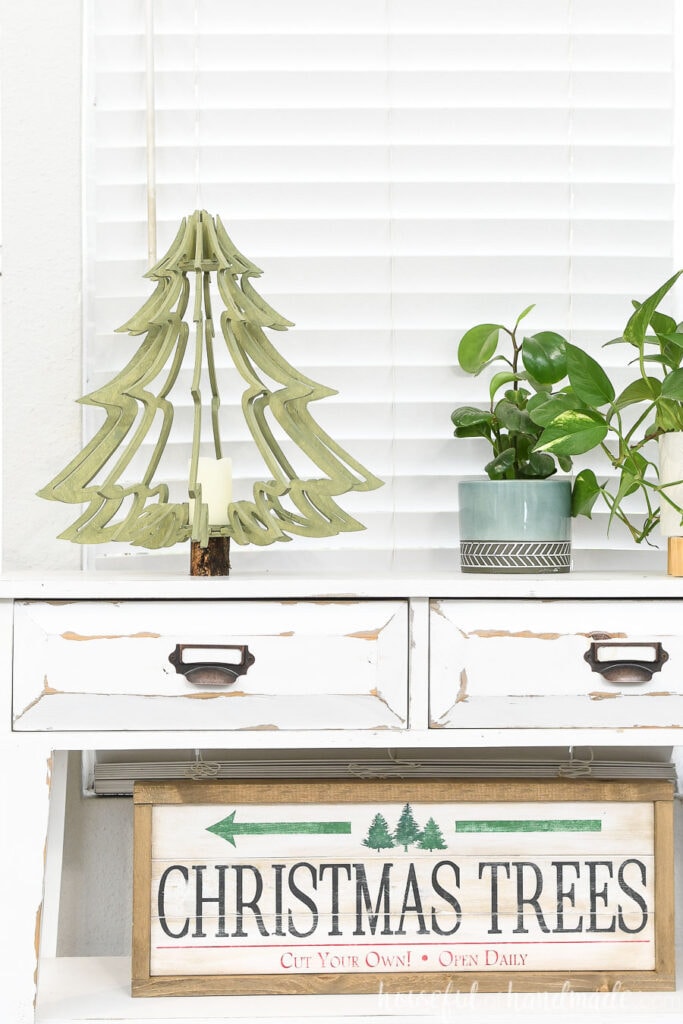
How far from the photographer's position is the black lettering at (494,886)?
1102mm

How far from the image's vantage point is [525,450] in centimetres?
122

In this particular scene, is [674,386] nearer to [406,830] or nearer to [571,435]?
[571,435]

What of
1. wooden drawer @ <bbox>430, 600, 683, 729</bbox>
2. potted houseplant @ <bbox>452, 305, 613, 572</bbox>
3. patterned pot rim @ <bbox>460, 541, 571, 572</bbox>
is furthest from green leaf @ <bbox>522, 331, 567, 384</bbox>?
wooden drawer @ <bbox>430, 600, 683, 729</bbox>

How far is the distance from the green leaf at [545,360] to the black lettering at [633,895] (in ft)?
2.02

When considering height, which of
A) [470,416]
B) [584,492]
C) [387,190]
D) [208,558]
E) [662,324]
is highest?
[387,190]

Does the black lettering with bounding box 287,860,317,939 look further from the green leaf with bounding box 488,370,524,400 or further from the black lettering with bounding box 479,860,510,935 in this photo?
the green leaf with bounding box 488,370,524,400

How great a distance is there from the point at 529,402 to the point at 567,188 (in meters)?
0.38

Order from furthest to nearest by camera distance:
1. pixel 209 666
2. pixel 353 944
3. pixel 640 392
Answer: pixel 640 392 < pixel 353 944 < pixel 209 666

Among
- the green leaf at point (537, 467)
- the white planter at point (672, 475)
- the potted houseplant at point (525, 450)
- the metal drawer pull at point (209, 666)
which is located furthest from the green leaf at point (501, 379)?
the metal drawer pull at point (209, 666)

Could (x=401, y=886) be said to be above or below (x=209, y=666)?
below

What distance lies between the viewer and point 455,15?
135 cm

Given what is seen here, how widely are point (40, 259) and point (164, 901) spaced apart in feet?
2.91

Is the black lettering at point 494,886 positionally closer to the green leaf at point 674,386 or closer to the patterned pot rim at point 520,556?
the patterned pot rim at point 520,556

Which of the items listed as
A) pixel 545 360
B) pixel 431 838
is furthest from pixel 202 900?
pixel 545 360
